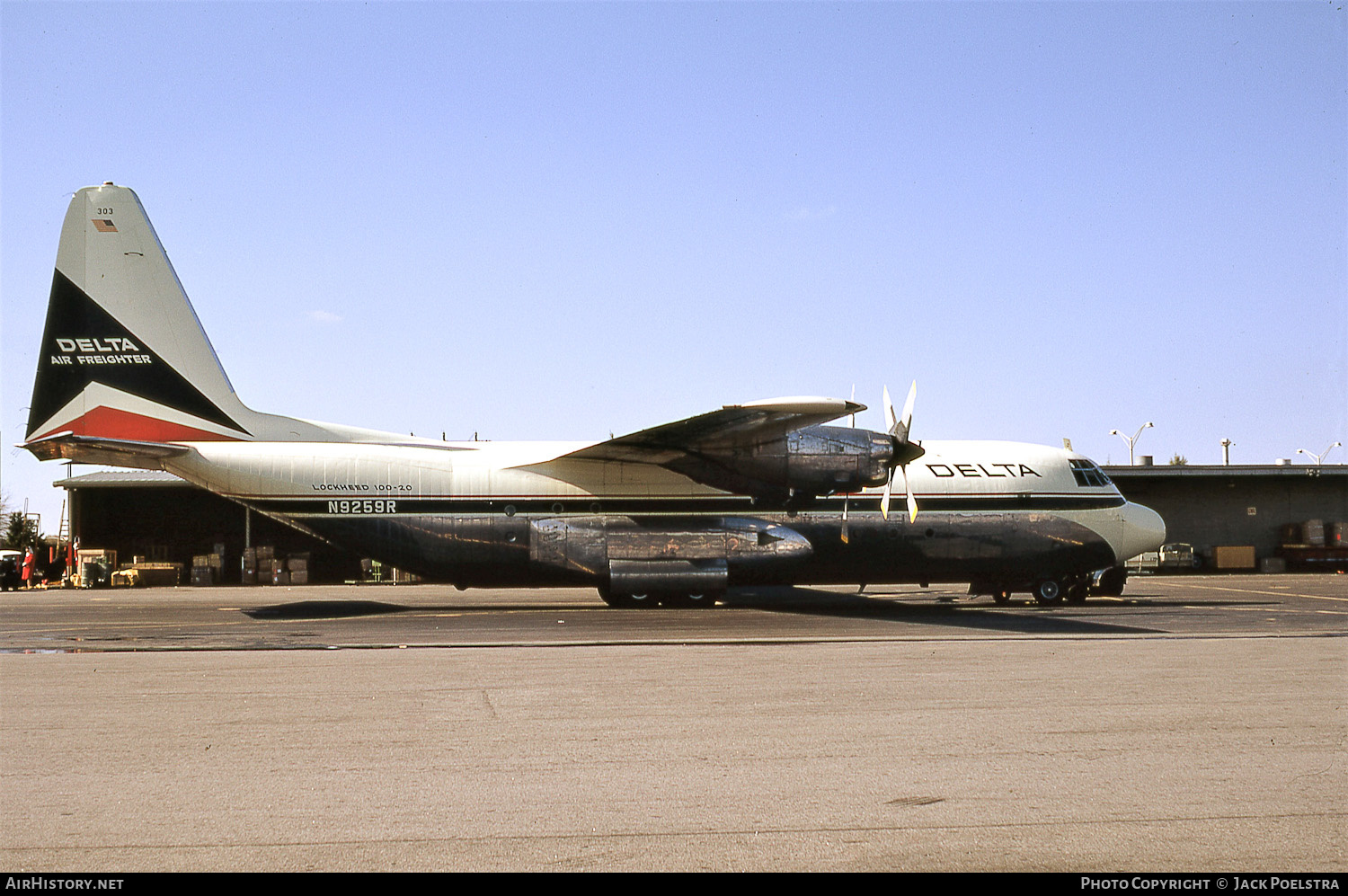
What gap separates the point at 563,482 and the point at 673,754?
18.1 meters

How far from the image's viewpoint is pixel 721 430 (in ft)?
77.3

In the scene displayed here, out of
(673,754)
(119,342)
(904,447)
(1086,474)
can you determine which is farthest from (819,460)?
(119,342)

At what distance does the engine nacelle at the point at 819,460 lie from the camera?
24.2 meters

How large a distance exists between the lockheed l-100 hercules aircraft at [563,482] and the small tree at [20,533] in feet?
141

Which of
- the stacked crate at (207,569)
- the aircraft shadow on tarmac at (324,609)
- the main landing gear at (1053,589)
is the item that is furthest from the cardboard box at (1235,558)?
the stacked crate at (207,569)

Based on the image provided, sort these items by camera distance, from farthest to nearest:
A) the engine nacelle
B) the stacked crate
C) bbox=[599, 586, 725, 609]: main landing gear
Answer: the stacked crate < bbox=[599, 586, 725, 609]: main landing gear < the engine nacelle

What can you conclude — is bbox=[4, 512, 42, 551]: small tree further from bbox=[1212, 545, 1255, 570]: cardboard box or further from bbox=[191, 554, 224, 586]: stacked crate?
bbox=[1212, 545, 1255, 570]: cardboard box

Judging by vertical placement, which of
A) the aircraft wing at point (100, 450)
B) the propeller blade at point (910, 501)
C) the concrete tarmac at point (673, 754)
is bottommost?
the concrete tarmac at point (673, 754)

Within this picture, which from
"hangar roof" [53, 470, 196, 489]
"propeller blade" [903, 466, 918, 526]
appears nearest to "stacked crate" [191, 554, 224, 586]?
"hangar roof" [53, 470, 196, 489]

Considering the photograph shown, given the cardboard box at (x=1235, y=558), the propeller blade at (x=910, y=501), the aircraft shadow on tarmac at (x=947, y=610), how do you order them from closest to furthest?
the aircraft shadow on tarmac at (x=947, y=610)
the propeller blade at (x=910, y=501)
the cardboard box at (x=1235, y=558)

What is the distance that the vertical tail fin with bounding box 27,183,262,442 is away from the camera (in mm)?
24391

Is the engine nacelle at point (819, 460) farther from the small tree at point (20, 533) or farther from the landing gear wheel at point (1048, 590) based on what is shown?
the small tree at point (20, 533)

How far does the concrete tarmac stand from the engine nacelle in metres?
6.70

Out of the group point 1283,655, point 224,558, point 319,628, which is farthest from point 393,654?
point 224,558
